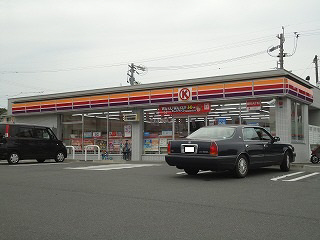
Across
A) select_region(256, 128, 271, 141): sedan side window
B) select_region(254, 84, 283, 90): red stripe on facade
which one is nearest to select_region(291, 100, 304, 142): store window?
select_region(254, 84, 283, 90): red stripe on facade

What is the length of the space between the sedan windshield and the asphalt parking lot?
133 cm

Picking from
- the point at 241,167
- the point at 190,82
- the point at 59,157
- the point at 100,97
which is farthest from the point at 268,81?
the point at 59,157

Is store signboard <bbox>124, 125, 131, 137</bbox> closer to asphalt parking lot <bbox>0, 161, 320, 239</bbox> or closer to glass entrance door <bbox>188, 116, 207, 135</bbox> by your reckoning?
glass entrance door <bbox>188, 116, 207, 135</bbox>

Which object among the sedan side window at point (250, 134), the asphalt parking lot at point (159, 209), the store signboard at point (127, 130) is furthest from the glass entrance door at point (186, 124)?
the asphalt parking lot at point (159, 209)

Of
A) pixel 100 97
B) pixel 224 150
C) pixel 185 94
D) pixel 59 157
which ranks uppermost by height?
pixel 100 97

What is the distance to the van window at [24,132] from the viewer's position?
15911 mm

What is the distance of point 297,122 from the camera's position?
18.7m

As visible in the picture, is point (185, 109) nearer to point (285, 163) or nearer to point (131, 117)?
point (131, 117)

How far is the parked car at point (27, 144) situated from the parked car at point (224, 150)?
856cm

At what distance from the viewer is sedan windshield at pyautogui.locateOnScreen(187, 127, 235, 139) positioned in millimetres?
9820

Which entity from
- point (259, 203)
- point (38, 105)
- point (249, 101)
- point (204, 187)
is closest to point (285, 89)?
point (249, 101)

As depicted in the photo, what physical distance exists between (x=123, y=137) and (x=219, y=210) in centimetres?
1651

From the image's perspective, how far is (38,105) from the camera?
83.2 ft

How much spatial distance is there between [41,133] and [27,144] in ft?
3.27
